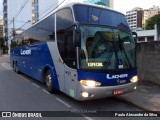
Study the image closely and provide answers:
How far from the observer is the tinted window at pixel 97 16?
7.96 meters

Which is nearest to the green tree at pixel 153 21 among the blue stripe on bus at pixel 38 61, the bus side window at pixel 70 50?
the blue stripe on bus at pixel 38 61

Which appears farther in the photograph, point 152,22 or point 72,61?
point 152,22

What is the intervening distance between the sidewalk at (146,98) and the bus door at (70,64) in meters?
2.04

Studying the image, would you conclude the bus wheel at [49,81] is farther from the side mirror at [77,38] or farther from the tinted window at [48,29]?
the side mirror at [77,38]

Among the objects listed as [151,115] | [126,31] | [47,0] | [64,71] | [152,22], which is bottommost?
[151,115]

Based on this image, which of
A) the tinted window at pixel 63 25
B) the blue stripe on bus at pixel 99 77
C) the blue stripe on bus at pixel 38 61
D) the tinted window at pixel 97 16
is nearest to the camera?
the blue stripe on bus at pixel 99 77

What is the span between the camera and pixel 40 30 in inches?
480

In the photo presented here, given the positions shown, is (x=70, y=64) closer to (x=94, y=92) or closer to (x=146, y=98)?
(x=94, y=92)

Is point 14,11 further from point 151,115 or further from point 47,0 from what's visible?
point 151,115

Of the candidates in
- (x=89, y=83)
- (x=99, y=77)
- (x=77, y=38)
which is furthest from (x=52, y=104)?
(x=77, y=38)

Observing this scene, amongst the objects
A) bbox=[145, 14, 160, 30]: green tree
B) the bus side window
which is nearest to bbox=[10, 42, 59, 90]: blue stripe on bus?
the bus side window

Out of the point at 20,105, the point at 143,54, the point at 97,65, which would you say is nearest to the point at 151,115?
the point at 97,65

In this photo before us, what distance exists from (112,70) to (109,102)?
1543 millimetres

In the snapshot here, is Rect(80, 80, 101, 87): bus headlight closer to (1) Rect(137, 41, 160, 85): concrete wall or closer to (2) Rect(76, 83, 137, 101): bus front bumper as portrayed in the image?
(2) Rect(76, 83, 137, 101): bus front bumper
